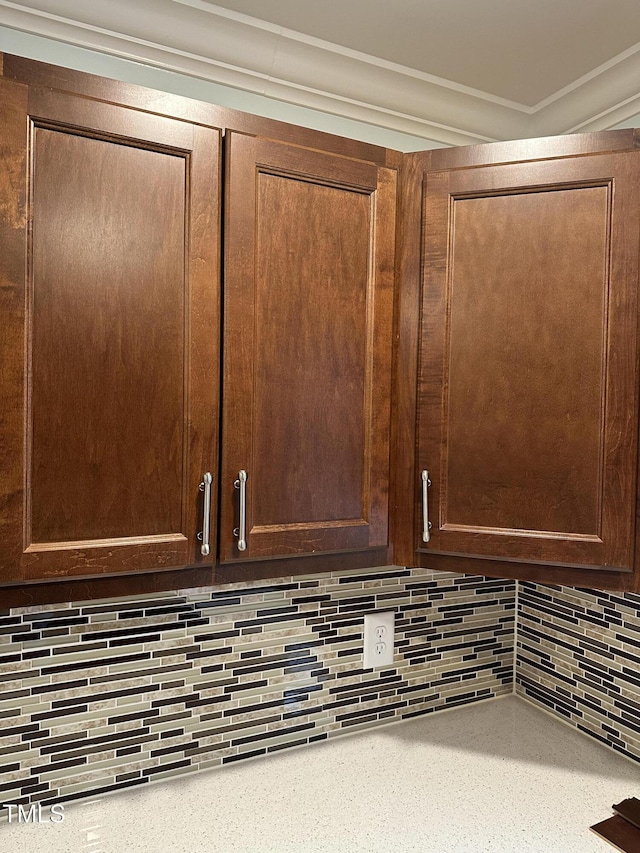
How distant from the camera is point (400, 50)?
4.39 ft

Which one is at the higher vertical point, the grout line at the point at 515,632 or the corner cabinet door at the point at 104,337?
the corner cabinet door at the point at 104,337

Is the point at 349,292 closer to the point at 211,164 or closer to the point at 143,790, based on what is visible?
the point at 211,164

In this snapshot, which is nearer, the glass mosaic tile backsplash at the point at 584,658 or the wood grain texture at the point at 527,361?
the wood grain texture at the point at 527,361

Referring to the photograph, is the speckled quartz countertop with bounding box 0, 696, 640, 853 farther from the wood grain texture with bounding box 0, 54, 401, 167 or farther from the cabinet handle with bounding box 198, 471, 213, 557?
the wood grain texture with bounding box 0, 54, 401, 167

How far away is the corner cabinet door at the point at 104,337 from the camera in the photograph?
91 cm

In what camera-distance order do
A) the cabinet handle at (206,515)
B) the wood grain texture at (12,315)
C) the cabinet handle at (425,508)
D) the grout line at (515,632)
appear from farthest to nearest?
the grout line at (515,632), the cabinet handle at (425,508), the cabinet handle at (206,515), the wood grain texture at (12,315)

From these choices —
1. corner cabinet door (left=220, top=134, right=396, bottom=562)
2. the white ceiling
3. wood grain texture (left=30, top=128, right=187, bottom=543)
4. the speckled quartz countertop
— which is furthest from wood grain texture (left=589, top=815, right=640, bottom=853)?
the white ceiling

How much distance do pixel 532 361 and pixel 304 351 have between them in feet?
1.37

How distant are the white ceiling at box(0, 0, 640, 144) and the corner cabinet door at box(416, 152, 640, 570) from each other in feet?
1.15

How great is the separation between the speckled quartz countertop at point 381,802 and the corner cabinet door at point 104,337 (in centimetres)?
53

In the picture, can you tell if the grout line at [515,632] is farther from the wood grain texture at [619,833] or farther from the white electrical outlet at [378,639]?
the wood grain texture at [619,833]

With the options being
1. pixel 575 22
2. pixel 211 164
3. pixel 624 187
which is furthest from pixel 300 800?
pixel 575 22

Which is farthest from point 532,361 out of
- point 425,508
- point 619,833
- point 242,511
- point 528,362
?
point 619,833

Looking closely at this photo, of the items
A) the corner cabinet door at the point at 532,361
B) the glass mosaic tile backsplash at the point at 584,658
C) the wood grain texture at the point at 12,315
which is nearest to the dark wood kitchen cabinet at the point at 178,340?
the wood grain texture at the point at 12,315
